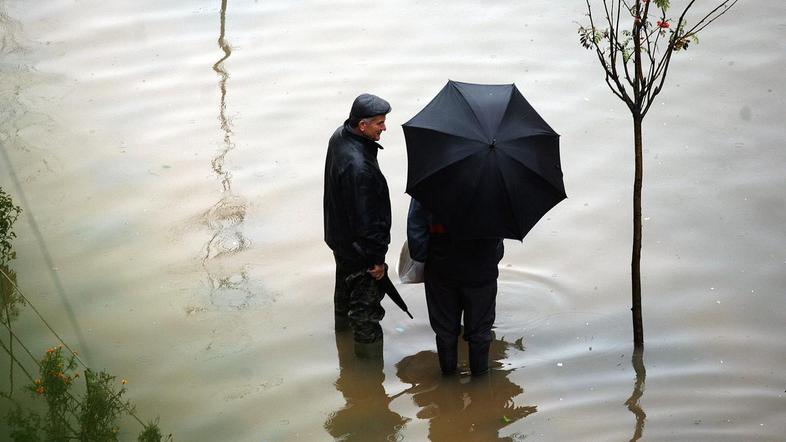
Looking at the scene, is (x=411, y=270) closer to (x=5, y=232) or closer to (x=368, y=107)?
(x=368, y=107)

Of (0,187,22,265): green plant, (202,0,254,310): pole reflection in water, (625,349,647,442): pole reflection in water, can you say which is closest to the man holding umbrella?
(625,349,647,442): pole reflection in water

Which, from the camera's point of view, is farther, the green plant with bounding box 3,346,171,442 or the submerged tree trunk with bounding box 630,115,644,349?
the submerged tree trunk with bounding box 630,115,644,349

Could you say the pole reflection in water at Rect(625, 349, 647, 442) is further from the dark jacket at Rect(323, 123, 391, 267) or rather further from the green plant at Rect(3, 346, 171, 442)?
the green plant at Rect(3, 346, 171, 442)

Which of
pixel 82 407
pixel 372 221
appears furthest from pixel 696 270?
pixel 82 407

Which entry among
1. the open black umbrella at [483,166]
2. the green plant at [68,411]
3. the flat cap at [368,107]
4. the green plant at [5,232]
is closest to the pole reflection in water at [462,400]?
the open black umbrella at [483,166]

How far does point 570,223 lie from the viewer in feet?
24.3

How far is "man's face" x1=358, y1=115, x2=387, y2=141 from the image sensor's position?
5.49 meters

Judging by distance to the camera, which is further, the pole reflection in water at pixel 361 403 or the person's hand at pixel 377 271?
the person's hand at pixel 377 271

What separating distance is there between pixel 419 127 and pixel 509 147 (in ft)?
1.59

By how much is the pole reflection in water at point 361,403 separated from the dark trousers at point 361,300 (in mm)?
178

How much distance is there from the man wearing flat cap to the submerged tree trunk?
1403 millimetres

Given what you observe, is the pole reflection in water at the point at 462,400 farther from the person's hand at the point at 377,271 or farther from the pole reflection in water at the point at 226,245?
the pole reflection in water at the point at 226,245

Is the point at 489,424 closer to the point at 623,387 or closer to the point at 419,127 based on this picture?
the point at 623,387

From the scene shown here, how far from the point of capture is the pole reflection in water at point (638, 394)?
549 cm
